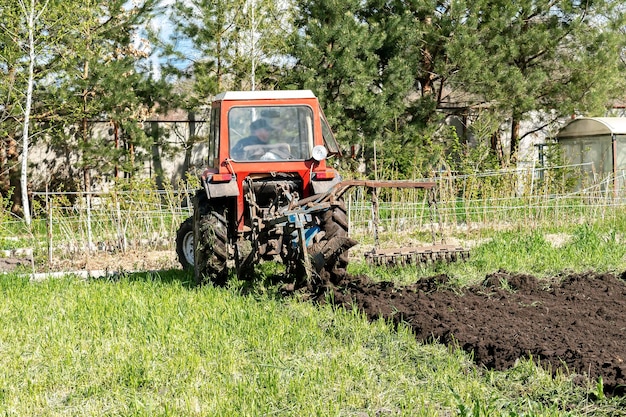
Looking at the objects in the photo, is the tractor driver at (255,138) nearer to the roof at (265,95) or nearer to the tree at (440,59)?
the roof at (265,95)

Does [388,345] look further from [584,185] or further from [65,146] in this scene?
Result: [65,146]

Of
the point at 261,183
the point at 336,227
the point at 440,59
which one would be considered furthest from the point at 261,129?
the point at 440,59

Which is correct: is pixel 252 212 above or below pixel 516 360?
above

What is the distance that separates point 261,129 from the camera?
720cm

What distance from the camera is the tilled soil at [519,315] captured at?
429 centimetres

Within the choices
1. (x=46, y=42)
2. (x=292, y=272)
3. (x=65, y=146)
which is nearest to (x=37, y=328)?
(x=292, y=272)

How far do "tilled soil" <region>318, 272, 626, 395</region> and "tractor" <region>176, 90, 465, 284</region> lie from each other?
2.04ft

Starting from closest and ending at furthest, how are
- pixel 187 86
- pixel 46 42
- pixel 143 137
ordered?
pixel 46 42, pixel 143 137, pixel 187 86

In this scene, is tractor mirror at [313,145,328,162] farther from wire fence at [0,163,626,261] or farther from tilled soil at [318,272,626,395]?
wire fence at [0,163,626,261]

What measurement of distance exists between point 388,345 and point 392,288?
1.70 metres

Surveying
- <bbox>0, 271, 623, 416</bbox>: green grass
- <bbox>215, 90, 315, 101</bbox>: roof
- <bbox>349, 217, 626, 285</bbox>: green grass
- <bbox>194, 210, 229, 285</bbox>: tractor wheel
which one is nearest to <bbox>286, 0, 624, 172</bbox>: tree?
<bbox>349, 217, 626, 285</bbox>: green grass

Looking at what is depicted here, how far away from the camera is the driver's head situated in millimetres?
7180

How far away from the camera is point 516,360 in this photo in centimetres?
424

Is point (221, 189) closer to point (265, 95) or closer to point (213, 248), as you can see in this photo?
point (213, 248)
